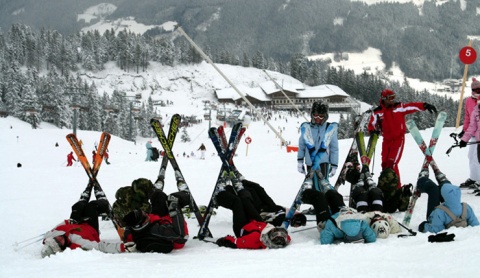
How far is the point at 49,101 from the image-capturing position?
2712 inches

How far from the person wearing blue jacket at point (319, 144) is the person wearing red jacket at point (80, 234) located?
118 inches

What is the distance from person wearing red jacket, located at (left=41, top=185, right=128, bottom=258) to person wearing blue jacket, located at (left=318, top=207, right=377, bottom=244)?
7.26 ft

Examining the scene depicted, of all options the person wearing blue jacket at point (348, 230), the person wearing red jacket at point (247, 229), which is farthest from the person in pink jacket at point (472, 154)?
the person wearing red jacket at point (247, 229)

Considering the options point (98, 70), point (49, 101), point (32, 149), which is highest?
point (98, 70)

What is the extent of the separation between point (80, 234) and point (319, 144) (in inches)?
137

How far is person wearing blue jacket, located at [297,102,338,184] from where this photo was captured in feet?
19.7

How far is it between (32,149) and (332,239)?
1350 inches

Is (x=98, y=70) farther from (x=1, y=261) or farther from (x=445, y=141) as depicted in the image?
(x=1, y=261)

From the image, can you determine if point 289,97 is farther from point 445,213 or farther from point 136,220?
point 136,220

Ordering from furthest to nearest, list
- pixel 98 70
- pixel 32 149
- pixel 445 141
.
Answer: pixel 98 70
pixel 32 149
pixel 445 141

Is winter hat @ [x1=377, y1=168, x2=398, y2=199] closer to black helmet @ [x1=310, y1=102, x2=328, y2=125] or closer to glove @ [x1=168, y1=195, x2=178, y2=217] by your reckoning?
black helmet @ [x1=310, y1=102, x2=328, y2=125]

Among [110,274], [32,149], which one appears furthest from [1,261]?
[32,149]

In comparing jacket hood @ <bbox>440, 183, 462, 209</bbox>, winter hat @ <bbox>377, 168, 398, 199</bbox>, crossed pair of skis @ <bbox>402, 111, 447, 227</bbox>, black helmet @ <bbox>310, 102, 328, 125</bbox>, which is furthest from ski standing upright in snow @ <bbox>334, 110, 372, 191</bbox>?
jacket hood @ <bbox>440, 183, 462, 209</bbox>

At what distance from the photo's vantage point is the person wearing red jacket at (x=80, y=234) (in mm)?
4198
